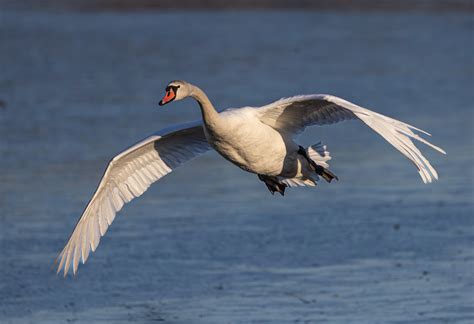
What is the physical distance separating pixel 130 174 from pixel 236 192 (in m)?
3.66

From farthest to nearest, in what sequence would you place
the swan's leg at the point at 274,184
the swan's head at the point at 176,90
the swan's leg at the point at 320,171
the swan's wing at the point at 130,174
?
1. the swan's leg at the point at 274,184
2. the swan's leg at the point at 320,171
3. the swan's wing at the point at 130,174
4. the swan's head at the point at 176,90

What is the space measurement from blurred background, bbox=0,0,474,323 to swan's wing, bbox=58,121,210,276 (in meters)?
0.73

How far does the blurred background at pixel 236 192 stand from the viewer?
10.7 meters

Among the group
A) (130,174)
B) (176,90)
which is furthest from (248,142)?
(130,174)

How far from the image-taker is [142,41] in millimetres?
25609

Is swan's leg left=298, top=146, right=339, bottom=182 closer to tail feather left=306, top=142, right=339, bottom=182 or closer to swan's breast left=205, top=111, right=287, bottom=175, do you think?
tail feather left=306, top=142, right=339, bottom=182

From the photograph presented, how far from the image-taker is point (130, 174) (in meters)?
10.8

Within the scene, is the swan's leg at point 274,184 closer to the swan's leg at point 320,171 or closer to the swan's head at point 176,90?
the swan's leg at point 320,171

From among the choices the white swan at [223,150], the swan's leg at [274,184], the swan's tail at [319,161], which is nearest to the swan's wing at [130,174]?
the white swan at [223,150]

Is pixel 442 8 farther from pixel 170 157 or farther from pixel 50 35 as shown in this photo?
pixel 170 157

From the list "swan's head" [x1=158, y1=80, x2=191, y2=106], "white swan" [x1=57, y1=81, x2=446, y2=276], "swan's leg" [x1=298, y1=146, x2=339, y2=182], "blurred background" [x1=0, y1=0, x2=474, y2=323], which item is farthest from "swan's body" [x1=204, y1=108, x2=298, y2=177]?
"blurred background" [x1=0, y1=0, x2=474, y2=323]

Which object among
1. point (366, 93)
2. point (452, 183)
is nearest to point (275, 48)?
point (366, 93)

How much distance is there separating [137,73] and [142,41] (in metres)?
3.64

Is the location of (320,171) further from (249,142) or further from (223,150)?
(223,150)
